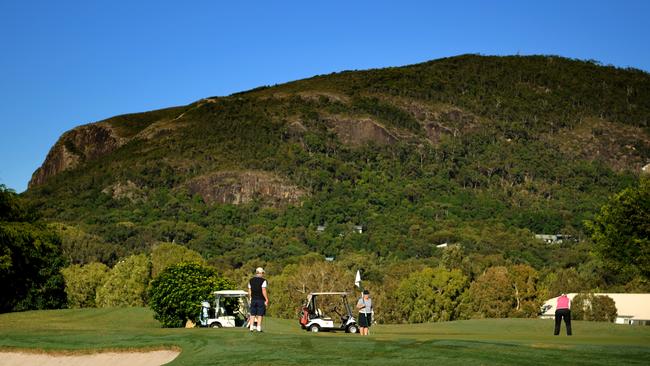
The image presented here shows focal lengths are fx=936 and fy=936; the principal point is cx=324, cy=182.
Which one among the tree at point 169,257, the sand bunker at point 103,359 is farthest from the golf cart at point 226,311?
the tree at point 169,257

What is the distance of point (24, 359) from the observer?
32656mm

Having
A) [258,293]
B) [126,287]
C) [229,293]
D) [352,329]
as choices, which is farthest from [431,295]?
A: [258,293]

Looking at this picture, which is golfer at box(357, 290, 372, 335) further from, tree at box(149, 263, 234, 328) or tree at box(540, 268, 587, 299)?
tree at box(540, 268, 587, 299)

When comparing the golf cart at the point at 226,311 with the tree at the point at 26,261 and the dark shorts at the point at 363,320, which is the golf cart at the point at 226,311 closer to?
the dark shorts at the point at 363,320

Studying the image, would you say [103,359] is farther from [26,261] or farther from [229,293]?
[26,261]

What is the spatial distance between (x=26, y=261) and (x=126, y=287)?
128 feet

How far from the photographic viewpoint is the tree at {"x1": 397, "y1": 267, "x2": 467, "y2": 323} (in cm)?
11681

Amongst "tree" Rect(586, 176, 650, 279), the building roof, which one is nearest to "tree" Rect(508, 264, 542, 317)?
the building roof

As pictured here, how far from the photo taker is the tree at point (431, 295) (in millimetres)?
116812

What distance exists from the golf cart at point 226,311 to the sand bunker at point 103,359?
50.6 feet

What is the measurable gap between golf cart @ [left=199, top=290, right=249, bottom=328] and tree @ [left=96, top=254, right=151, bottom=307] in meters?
58.3

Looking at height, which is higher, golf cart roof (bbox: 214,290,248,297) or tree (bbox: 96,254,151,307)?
tree (bbox: 96,254,151,307)

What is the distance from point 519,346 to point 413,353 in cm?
407

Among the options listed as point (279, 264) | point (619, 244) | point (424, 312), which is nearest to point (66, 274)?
point (424, 312)
